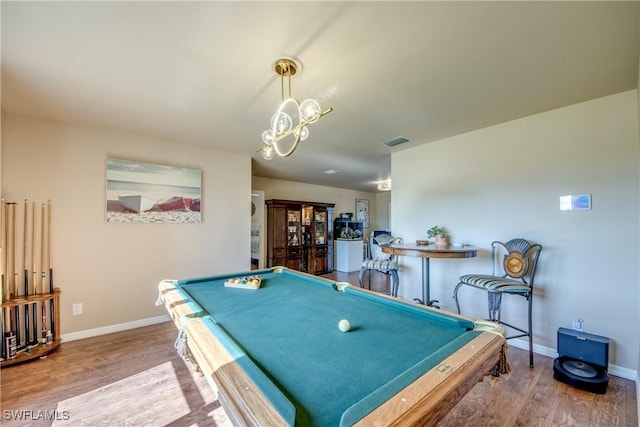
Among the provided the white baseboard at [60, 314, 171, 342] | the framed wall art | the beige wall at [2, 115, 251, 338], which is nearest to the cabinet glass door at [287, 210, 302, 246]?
the beige wall at [2, 115, 251, 338]

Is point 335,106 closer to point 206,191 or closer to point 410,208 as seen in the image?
point 410,208

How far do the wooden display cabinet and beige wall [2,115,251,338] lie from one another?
2.03m

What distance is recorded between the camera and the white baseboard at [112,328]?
9.19 feet

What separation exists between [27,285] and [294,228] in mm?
4145

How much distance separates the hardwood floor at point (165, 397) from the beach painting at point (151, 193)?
1548 mm

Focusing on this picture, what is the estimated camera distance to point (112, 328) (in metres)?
3.02

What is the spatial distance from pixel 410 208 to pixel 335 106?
199 centimetres

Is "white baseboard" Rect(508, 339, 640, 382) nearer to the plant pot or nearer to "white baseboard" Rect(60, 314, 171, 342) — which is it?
the plant pot

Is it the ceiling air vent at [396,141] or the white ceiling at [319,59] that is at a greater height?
the white ceiling at [319,59]

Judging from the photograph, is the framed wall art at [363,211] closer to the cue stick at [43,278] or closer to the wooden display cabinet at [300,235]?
the wooden display cabinet at [300,235]

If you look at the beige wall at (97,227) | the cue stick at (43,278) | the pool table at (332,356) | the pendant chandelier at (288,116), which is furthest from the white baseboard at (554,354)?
the cue stick at (43,278)

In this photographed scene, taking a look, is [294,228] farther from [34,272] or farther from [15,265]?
[15,265]

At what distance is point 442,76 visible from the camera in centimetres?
195

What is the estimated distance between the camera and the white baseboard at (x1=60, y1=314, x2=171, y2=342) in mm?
2800
